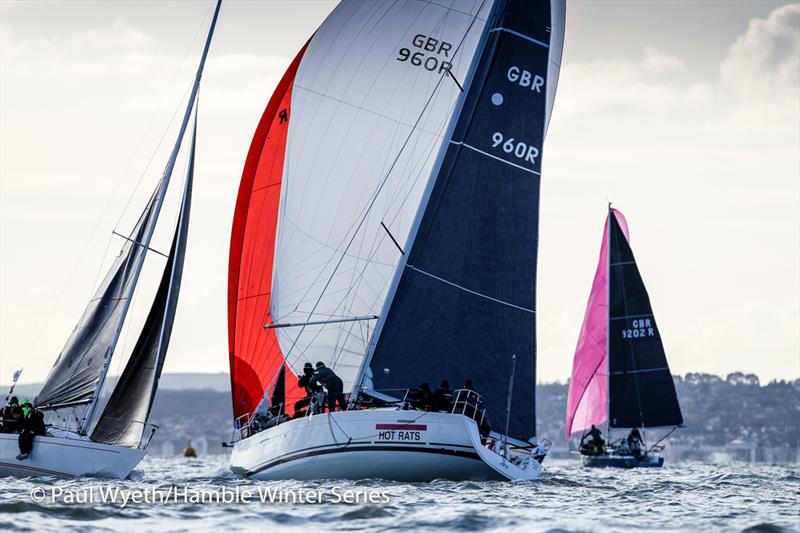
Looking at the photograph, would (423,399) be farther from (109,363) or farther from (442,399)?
(109,363)

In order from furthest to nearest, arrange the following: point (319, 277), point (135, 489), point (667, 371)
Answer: point (667, 371) < point (319, 277) < point (135, 489)

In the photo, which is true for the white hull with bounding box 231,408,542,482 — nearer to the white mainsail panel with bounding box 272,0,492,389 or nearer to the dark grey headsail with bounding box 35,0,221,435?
the white mainsail panel with bounding box 272,0,492,389

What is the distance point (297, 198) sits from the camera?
993 inches

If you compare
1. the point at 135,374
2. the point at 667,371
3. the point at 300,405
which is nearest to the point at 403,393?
the point at 300,405

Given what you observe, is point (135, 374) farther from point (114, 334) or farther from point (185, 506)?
point (185, 506)

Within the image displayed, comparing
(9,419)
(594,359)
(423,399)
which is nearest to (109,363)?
(9,419)

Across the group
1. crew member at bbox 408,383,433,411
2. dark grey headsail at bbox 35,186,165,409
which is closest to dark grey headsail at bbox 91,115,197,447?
dark grey headsail at bbox 35,186,165,409

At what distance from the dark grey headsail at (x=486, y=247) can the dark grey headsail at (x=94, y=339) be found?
17.9 feet

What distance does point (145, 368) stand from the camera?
77.6 feet

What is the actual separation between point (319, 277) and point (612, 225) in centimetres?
2142

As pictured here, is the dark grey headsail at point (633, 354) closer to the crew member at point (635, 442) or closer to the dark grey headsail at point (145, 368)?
the crew member at point (635, 442)

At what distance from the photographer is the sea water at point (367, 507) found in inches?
541

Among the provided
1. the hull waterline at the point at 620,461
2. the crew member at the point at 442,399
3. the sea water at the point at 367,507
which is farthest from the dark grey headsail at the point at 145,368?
the hull waterline at the point at 620,461

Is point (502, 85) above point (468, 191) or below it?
above
